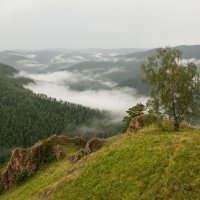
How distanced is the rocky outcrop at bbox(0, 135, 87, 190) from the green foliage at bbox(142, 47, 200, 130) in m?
26.9

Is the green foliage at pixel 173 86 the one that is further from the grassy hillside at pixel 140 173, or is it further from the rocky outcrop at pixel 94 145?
the rocky outcrop at pixel 94 145

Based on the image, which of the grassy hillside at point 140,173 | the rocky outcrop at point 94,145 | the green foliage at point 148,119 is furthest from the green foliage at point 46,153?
the grassy hillside at point 140,173

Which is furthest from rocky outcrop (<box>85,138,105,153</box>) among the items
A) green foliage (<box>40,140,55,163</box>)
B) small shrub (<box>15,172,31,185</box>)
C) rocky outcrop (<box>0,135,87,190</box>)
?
small shrub (<box>15,172,31,185</box>)

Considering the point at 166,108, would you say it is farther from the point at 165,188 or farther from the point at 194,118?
the point at 165,188

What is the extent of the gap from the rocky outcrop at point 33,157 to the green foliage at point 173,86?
26.9 meters

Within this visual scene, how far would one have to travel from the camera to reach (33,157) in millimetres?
82812

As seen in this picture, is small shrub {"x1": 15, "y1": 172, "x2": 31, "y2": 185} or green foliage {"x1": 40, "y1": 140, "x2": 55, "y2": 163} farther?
green foliage {"x1": 40, "y1": 140, "x2": 55, "y2": 163}

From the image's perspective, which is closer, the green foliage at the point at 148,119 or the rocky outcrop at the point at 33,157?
the green foliage at the point at 148,119

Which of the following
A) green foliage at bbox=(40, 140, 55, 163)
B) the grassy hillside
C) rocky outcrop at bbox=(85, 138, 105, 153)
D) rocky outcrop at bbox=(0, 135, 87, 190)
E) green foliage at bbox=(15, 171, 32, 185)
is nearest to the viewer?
the grassy hillside

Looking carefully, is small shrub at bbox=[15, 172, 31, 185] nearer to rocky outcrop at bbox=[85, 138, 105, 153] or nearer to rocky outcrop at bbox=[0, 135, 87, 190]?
rocky outcrop at bbox=[0, 135, 87, 190]

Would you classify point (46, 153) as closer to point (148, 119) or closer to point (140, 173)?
point (148, 119)

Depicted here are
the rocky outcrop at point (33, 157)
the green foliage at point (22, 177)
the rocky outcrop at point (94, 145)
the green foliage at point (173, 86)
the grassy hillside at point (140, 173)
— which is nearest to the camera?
the grassy hillside at point (140, 173)

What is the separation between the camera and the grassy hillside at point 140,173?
36.7 meters

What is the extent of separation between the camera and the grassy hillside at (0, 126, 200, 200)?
120ft
